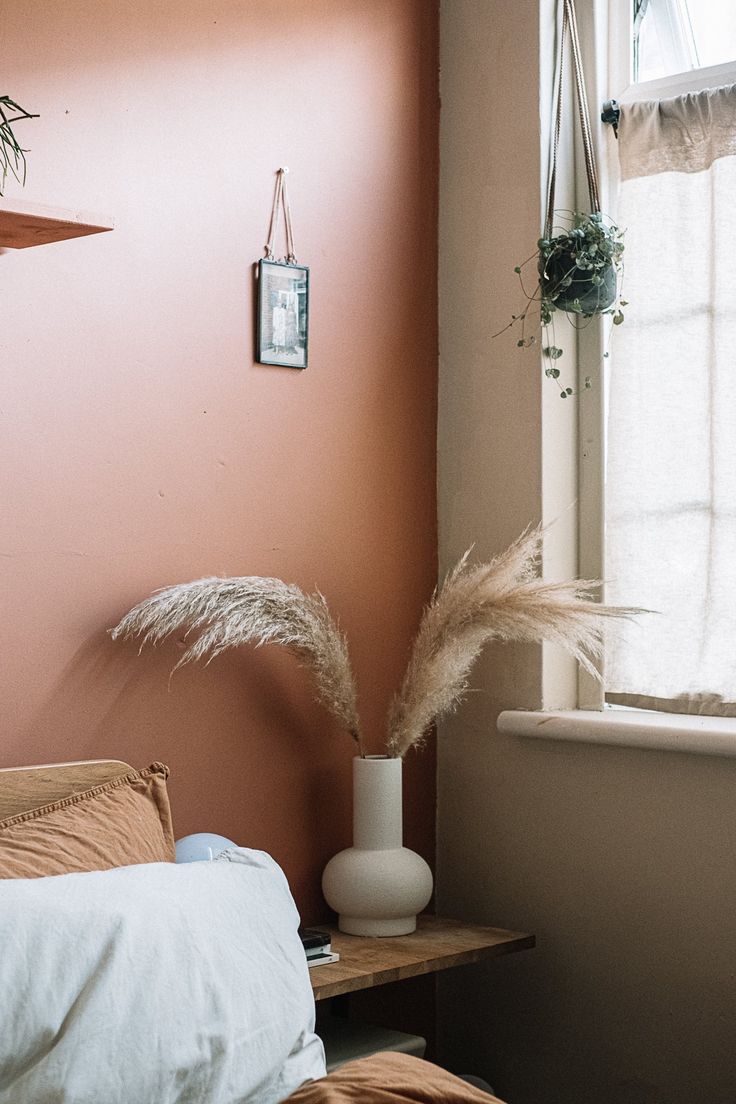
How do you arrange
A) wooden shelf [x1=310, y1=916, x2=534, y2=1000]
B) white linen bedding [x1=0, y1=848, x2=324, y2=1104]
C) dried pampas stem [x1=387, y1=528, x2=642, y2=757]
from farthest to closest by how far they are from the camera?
dried pampas stem [x1=387, y1=528, x2=642, y2=757]
wooden shelf [x1=310, y1=916, x2=534, y2=1000]
white linen bedding [x1=0, y1=848, x2=324, y2=1104]

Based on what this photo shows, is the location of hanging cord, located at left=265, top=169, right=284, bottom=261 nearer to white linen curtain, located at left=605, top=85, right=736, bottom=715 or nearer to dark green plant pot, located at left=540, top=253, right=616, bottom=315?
dark green plant pot, located at left=540, top=253, right=616, bottom=315

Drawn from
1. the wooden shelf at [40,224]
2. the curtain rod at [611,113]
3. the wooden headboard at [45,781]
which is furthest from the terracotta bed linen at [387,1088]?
the curtain rod at [611,113]

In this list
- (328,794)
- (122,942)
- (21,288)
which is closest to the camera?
(122,942)

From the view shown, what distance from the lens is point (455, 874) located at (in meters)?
2.80

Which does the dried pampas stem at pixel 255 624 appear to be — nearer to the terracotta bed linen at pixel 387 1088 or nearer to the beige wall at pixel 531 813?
the beige wall at pixel 531 813

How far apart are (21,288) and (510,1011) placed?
181 cm

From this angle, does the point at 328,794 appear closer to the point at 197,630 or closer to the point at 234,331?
the point at 197,630

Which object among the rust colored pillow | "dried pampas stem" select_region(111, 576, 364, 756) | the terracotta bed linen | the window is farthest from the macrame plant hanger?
the terracotta bed linen

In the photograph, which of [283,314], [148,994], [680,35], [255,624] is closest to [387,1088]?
[148,994]

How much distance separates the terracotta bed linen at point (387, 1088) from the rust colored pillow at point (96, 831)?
44 centimetres

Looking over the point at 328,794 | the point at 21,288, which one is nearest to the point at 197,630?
the point at 328,794

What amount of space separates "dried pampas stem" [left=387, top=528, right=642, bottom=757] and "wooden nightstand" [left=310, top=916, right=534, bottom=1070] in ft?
1.22

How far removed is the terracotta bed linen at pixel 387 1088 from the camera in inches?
62.0

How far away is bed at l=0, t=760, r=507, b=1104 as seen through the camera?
1.48 meters
